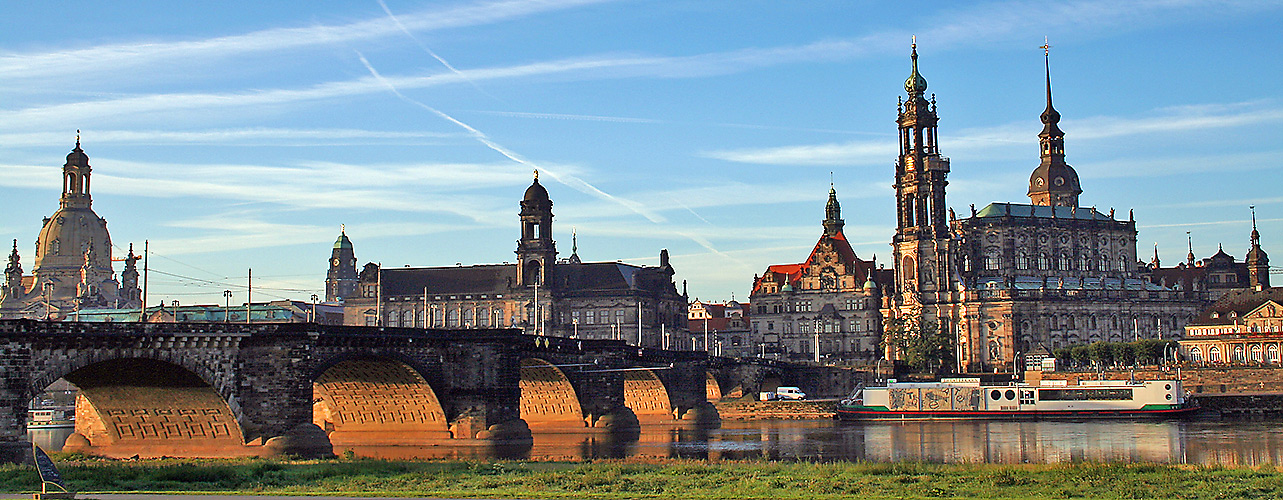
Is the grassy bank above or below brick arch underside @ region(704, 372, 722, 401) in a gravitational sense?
below

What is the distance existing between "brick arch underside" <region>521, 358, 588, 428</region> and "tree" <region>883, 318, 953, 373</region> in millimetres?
77092

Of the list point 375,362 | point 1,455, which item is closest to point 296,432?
point 375,362

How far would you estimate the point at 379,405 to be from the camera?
92.4 metres

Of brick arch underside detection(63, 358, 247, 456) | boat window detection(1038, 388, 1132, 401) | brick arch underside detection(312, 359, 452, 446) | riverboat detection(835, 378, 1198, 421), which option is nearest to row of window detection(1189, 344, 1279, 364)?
riverboat detection(835, 378, 1198, 421)

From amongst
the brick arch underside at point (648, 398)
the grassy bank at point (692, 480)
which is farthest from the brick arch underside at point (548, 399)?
the grassy bank at point (692, 480)

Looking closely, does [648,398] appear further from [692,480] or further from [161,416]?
[692,480]

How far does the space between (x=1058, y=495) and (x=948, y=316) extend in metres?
154

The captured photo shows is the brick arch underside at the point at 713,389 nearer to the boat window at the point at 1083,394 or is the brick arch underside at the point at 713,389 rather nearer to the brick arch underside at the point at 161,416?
the boat window at the point at 1083,394

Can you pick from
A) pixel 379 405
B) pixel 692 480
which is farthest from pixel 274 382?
pixel 692 480

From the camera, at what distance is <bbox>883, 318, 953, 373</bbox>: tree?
593 ft

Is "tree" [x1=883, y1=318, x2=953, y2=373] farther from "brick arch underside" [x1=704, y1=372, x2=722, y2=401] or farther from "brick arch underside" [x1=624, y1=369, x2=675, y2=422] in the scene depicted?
"brick arch underside" [x1=624, y1=369, x2=675, y2=422]

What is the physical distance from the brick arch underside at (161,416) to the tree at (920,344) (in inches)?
4674

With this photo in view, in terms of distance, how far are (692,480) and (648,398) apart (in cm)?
7780

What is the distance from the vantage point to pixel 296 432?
74.1 meters
